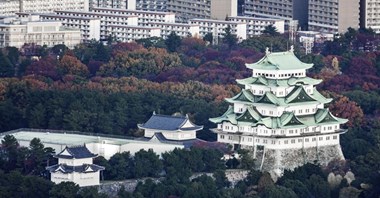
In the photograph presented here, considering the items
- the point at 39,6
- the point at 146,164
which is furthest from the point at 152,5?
the point at 146,164

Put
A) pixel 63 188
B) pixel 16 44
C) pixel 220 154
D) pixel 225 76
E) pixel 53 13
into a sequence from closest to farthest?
pixel 63 188 → pixel 220 154 → pixel 225 76 → pixel 16 44 → pixel 53 13

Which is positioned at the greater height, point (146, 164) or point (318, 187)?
point (146, 164)

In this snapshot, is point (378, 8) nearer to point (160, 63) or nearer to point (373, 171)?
point (160, 63)

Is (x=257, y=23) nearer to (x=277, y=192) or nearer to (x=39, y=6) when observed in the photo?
(x=39, y=6)

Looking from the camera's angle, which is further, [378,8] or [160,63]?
[378,8]

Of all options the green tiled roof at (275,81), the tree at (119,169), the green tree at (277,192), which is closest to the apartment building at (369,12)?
the green tiled roof at (275,81)

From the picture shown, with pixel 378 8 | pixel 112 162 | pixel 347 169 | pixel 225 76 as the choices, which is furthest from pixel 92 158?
pixel 378 8
